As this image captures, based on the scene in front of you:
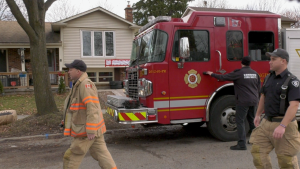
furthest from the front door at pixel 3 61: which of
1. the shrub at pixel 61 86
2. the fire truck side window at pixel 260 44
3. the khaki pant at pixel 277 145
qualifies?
the khaki pant at pixel 277 145

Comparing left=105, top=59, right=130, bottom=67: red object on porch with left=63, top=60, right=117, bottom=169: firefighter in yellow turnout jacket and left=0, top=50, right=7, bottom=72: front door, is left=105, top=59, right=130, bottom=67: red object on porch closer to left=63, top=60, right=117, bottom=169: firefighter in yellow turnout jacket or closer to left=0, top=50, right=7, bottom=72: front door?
left=0, top=50, right=7, bottom=72: front door

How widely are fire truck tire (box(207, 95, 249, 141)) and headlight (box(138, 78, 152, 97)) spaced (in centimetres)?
147

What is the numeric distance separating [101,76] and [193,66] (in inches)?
576

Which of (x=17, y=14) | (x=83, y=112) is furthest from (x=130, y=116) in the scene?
(x=17, y=14)

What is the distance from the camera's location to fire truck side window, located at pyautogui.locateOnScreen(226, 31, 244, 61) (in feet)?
21.0

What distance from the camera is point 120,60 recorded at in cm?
Answer: 1970

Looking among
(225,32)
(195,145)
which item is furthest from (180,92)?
(225,32)

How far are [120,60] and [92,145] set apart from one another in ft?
52.9

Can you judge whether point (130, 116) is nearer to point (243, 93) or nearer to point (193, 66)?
point (193, 66)

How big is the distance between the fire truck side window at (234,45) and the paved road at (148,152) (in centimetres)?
192

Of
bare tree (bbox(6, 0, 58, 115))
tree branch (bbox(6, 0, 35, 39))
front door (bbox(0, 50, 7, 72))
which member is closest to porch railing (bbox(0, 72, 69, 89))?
front door (bbox(0, 50, 7, 72))

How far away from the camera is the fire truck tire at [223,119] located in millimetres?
6242

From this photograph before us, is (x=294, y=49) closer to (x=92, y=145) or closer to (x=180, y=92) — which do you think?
(x=180, y=92)

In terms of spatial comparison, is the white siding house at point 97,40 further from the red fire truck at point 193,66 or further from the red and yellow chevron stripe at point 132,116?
the red and yellow chevron stripe at point 132,116
